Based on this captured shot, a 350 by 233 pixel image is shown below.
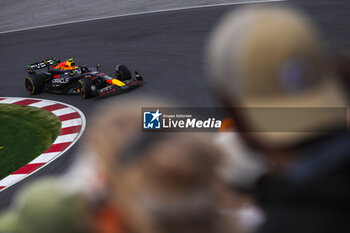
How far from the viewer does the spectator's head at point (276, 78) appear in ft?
3.20

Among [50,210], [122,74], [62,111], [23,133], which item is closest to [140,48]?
[122,74]

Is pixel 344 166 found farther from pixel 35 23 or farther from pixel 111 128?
pixel 35 23

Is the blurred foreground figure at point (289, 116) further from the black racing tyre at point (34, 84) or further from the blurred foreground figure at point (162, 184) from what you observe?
the black racing tyre at point (34, 84)

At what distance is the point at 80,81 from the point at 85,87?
0.81 feet

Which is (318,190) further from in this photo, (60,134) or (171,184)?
(60,134)

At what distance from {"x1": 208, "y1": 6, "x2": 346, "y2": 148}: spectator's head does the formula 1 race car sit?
8.01 metres

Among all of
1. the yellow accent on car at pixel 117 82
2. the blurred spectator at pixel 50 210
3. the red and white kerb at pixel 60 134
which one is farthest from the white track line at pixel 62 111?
the blurred spectator at pixel 50 210

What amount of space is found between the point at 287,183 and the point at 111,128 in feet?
1.67

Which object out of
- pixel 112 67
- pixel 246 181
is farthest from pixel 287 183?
pixel 112 67

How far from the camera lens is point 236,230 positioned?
1011mm

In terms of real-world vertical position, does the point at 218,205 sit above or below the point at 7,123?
above

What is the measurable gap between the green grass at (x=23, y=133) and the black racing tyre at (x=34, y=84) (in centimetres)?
70

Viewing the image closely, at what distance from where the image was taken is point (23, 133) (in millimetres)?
7875

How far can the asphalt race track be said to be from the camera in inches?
353
